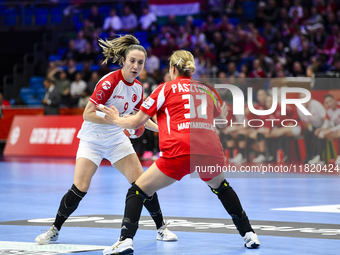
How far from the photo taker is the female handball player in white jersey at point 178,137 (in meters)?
4.80

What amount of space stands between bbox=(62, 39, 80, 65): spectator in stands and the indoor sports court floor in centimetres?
1114

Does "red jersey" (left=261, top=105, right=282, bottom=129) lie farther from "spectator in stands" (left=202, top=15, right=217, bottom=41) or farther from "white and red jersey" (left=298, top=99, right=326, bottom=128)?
"spectator in stands" (left=202, top=15, right=217, bottom=41)

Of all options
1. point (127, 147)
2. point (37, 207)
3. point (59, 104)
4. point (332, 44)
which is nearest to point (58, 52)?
point (59, 104)

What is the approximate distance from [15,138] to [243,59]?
7.91m

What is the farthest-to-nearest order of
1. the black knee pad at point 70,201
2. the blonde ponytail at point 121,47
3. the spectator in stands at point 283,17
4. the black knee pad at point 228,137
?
1. the spectator in stands at point 283,17
2. the black knee pad at point 228,137
3. the blonde ponytail at point 121,47
4. the black knee pad at point 70,201

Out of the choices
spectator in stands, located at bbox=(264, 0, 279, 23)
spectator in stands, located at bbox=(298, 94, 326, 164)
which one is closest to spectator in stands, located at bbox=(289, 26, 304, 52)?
spectator in stands, located at bbox=(264, 0, 279, 23)

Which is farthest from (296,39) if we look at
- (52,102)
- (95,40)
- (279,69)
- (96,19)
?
(96,19)

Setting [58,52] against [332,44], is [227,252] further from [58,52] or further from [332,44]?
[58,52]

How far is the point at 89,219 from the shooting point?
6.80 meters

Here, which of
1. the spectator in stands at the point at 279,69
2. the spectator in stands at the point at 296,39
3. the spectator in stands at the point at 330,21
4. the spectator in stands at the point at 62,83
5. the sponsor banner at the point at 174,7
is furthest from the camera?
the sponsor banner at the point at 174,7

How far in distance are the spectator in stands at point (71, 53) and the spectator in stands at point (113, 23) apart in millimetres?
1486

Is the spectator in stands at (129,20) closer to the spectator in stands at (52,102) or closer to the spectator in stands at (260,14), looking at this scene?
the spectator in stands at (260,14)

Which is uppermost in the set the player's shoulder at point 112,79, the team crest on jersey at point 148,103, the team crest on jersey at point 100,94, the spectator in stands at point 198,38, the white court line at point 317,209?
the spectator in stands at point 198,38

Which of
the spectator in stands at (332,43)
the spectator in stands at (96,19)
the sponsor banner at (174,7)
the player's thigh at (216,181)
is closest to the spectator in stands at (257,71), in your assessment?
the spectator in stands at (332,43)
